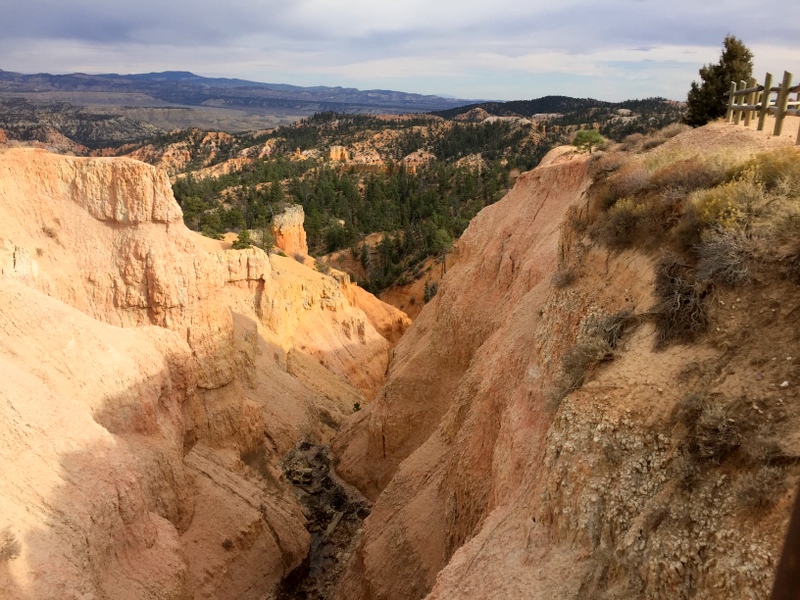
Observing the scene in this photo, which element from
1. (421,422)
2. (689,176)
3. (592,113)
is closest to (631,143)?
(689,176)

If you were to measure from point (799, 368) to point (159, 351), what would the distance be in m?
16.2

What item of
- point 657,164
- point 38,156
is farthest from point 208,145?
point 657,164

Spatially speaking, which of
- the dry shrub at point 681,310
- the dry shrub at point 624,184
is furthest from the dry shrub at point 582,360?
the dry shrub at point 624,184

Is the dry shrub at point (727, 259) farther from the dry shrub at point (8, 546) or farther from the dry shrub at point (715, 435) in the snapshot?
the dry shrub at point (8, 546)

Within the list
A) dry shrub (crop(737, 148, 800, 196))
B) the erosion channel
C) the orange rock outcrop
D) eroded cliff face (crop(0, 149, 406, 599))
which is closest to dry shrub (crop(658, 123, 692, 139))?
dry shrub (crop(737, 148, 800, 196))

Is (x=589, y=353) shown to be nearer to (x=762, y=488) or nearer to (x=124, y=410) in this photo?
(x=762, y=488)

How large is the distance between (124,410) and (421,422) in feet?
33.7

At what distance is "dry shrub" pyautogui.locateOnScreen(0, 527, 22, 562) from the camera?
395 inches

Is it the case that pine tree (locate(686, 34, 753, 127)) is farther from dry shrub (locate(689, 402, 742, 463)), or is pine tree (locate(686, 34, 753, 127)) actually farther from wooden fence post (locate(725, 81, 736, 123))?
dry shrub (locate(689, 402, 742, 463))

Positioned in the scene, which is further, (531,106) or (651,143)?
(531,106)

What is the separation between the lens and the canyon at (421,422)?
6344mm

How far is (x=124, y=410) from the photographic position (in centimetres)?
1506

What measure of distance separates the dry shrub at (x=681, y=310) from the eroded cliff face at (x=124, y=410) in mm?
11861

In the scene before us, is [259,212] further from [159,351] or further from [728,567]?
[728,567]
